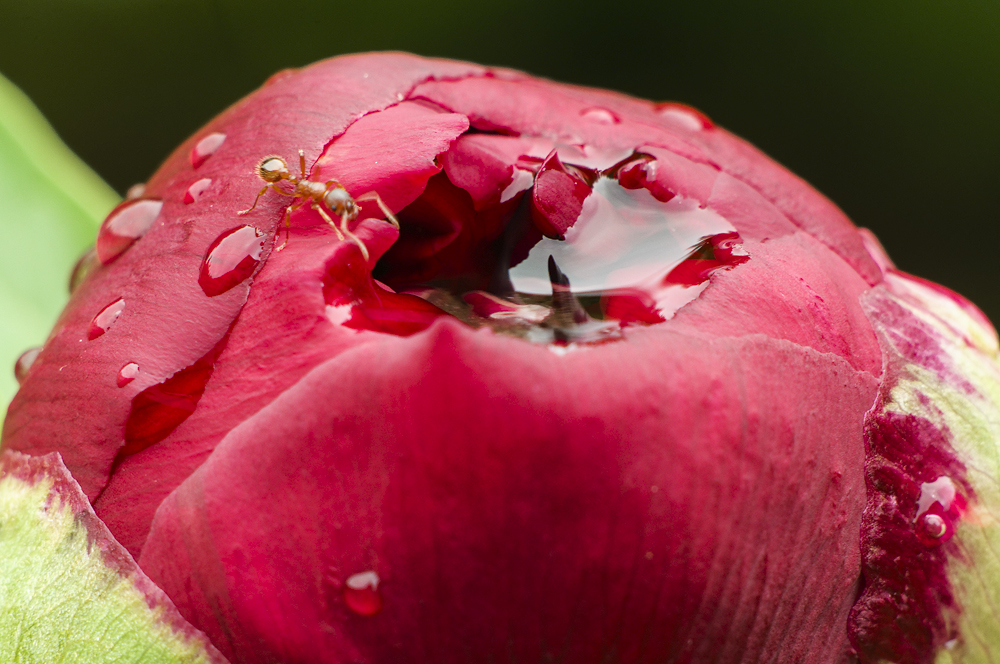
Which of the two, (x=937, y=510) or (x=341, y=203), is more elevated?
(x=341, y=203)

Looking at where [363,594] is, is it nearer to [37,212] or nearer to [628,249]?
[628,249]

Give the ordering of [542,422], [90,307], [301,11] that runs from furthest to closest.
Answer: [301,11] → [90,307] → [542,422]

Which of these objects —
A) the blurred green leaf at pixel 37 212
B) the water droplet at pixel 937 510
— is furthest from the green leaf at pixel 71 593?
the blurred green leaf at pixel 37 212

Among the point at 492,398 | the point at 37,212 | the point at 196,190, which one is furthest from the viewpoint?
the point at 37,212

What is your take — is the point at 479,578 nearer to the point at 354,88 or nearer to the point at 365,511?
the point at 365,511

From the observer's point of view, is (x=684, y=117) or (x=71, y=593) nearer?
(x=71, y=593)

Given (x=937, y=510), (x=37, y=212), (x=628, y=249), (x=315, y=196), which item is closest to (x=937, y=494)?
(x=937, y=510)

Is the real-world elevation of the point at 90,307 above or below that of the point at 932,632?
above

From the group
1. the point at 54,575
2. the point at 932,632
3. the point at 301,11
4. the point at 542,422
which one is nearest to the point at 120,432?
the point at 54,575

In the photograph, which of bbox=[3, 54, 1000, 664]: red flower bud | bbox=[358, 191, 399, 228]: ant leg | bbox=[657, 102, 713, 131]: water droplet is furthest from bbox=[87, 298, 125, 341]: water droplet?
bbox=[657, 102, 713, 131]: water droplet
